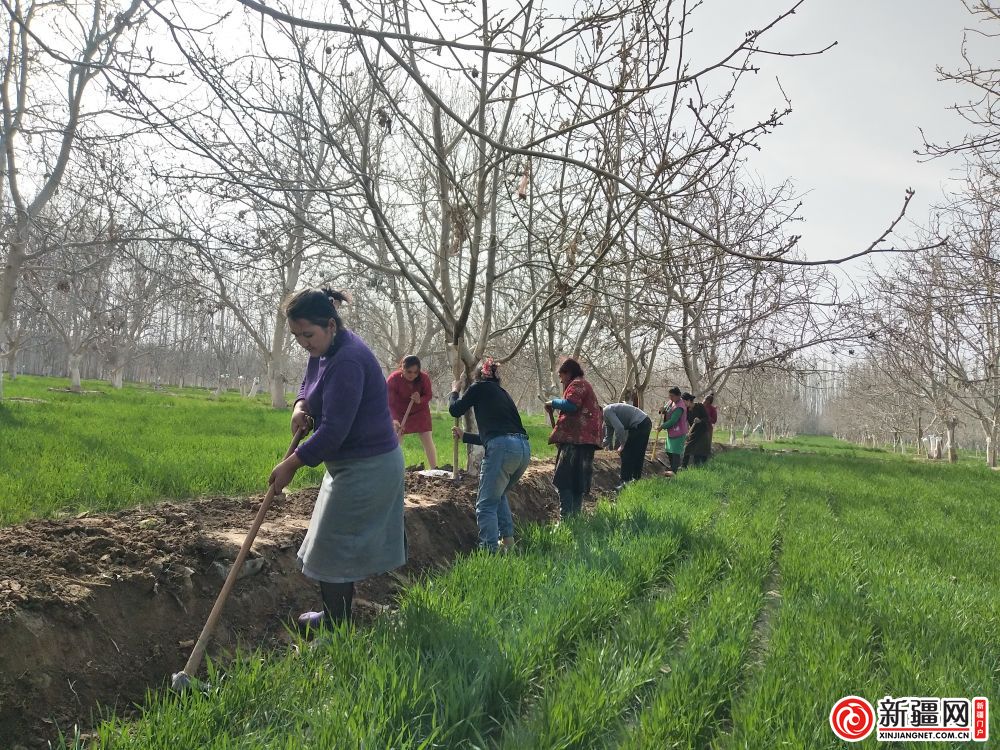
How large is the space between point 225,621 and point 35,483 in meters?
2.55

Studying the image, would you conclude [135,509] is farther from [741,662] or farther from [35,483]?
[741,662]

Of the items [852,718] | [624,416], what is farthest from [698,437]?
[852,718]

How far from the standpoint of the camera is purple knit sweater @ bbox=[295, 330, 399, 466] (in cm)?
276

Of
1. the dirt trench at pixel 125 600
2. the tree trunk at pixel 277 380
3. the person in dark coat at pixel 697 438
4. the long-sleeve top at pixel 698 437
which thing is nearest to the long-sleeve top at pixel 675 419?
the person in dark coat at pixel 697 438

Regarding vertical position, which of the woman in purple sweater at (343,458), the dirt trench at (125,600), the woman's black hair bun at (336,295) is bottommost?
the dirt trench at (125,600)

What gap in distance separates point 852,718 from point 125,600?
3.37 metres

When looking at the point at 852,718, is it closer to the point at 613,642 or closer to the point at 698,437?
the point at 613,642

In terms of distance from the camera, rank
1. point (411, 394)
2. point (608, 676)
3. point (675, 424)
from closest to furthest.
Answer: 1. point (608, 676)
2. point (411, 394)
3. point (675, 424)

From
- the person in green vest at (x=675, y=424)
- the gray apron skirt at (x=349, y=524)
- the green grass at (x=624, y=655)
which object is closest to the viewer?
the green grass at (x=624, y=655)

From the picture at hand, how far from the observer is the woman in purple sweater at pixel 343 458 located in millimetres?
2787

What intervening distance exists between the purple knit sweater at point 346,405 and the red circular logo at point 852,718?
219 cm

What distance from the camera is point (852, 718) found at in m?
2.30

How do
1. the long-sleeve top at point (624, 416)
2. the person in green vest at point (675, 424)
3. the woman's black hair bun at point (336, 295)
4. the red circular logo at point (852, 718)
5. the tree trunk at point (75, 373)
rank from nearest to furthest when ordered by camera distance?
the red circular logo at point (852, 718)
the woman's black hair bun at point (336, 295)
the long-sleeve top at point (624, 416)
the person in green vest at point (675, 424)
the tree trunk at point (75, 373)

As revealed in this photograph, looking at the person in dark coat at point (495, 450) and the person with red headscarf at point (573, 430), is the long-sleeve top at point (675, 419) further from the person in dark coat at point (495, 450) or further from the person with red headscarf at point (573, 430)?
the person in dark coat at point (495, 450)
